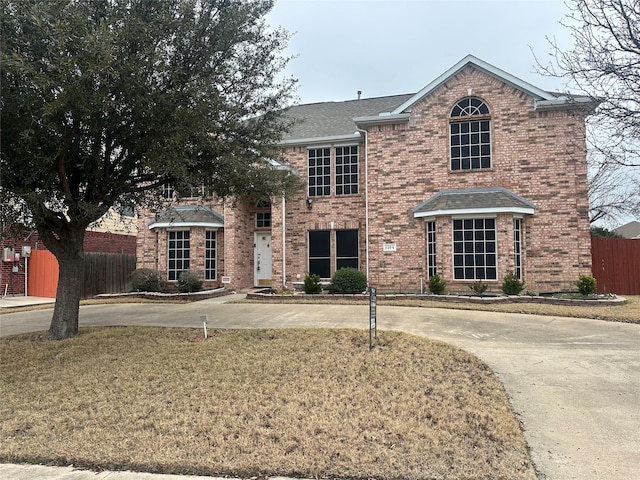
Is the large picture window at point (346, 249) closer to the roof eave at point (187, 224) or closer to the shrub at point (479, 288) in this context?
the shrub at point (479, 288)

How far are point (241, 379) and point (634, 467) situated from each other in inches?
168

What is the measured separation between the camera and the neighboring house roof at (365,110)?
14562mm

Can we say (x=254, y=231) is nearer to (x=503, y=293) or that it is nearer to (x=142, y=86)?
(x=503, y=293)

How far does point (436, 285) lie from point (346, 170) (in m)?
6.08

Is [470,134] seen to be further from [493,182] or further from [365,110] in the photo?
[365,110]

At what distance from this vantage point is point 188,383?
5703 millimetres

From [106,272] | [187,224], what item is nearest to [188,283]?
[187,224]

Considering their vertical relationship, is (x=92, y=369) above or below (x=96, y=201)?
below

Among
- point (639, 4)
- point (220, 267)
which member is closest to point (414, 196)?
point (220, 267)

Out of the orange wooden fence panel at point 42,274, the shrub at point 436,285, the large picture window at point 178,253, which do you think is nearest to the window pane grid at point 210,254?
the large picture window at point 178,253

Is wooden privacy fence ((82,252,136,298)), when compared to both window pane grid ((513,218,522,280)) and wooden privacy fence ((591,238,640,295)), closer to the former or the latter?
window pane grid ((513,218,522,280))

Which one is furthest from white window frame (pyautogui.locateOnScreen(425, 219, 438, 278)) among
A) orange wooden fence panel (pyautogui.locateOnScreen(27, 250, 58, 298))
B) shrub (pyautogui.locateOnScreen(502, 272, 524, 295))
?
orange wooden fence panel (pyautogui.locateOnScreen(27, 250, 58, 298))

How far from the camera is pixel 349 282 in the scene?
1419cm

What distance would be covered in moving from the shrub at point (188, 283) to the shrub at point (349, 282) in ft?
18.3
